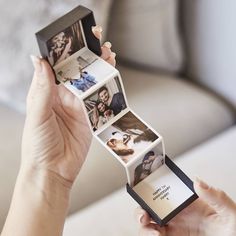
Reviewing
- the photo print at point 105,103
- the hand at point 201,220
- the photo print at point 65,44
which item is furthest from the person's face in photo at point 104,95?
the hand at point 201,220

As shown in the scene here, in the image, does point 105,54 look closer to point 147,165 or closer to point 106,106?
point 106,106

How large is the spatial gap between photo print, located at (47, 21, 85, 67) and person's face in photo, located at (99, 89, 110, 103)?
0.10 meters

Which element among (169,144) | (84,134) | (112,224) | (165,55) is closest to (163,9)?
(165,55)

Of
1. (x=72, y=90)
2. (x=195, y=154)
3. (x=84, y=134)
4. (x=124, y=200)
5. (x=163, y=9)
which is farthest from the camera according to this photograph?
(x=163, y=9)

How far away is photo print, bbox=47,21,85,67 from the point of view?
102 cm

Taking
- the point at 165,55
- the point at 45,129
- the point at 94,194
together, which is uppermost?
the point at 45,129

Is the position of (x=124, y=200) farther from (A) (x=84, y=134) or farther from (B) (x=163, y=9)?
(B) (x=163, y=9)

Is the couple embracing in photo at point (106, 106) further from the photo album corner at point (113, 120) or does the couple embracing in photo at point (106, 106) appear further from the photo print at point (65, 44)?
the photo print at point (65, 44)

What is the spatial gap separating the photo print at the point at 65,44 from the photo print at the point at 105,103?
0.10 metres

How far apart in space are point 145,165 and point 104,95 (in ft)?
0.51

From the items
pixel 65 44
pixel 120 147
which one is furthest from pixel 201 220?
pixel 65 44

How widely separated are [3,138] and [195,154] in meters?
0.49

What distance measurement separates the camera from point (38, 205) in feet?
3.62

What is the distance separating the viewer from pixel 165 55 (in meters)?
1.58
